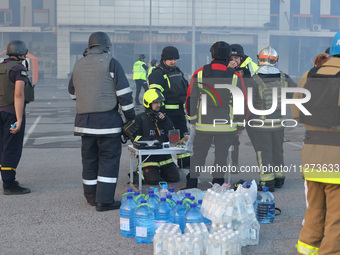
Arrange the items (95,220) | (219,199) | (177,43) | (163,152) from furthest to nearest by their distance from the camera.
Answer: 1. (177,43)
2. (163,152)
3. (95,220)
4. (219,199)

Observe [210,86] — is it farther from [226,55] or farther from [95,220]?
[95,220]

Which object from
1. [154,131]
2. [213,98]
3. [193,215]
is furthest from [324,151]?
[154,131]

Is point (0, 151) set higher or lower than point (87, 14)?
lower

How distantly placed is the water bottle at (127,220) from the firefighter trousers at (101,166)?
3.22 ft

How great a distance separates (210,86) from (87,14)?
60677mm

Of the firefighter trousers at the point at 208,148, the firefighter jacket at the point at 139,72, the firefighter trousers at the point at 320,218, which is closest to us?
the firefighter trousers at the point at 320,218

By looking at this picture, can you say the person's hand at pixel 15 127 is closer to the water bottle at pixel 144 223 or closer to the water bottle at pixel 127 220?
the water bottle at pixel 127 220

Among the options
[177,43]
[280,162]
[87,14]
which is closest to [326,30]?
[177,43]

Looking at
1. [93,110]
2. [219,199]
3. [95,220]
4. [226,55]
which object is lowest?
[95,220]

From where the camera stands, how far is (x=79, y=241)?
5.90 metres

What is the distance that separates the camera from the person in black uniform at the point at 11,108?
7.74m

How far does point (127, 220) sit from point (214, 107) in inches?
83.4

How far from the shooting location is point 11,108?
7848 mm

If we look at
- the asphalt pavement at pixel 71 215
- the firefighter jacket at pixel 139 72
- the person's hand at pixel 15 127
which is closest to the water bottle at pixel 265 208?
the asphalt pavement at pixel 71 215
